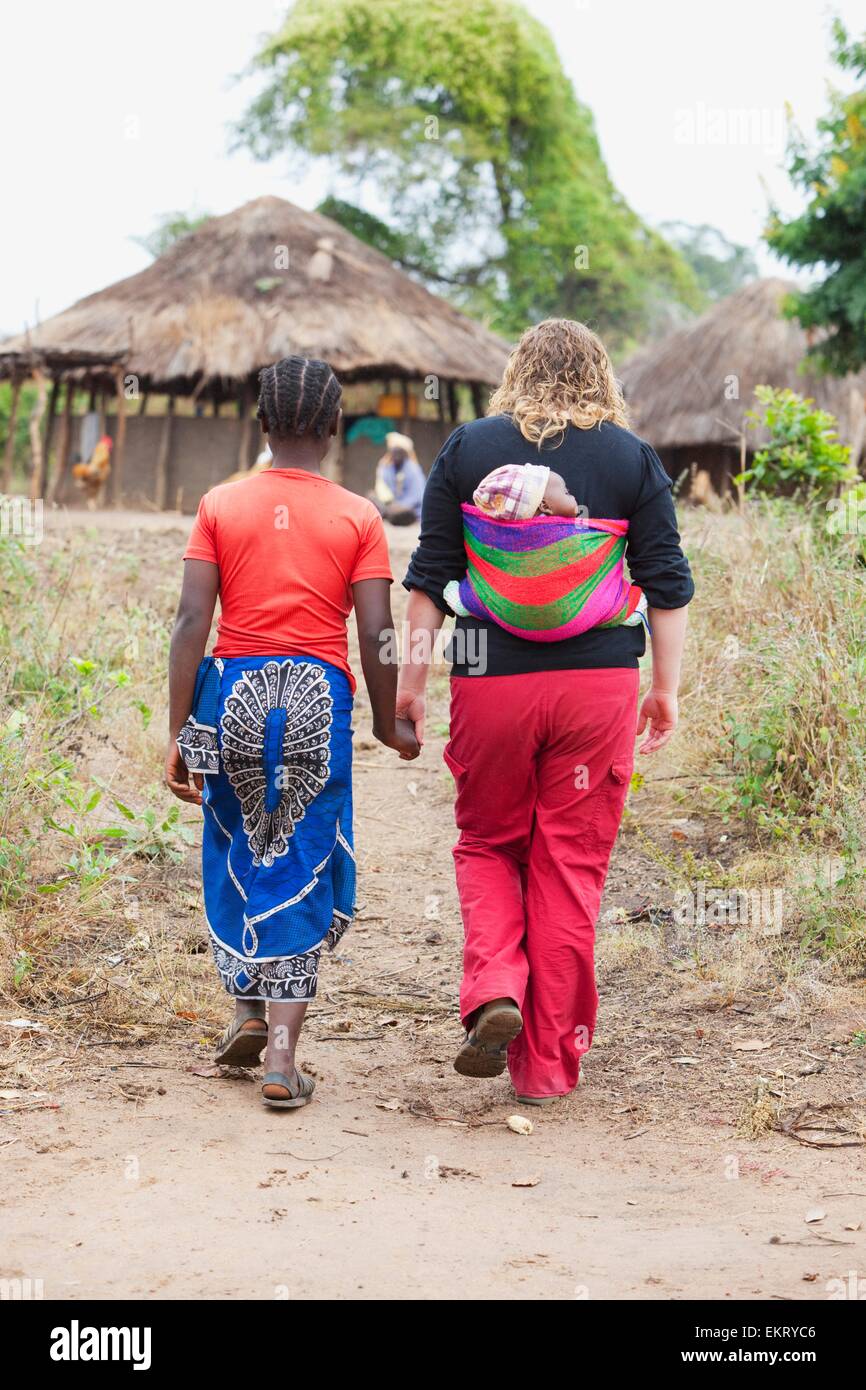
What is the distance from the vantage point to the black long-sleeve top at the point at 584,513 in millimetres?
3150

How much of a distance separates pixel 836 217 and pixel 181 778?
10.2m

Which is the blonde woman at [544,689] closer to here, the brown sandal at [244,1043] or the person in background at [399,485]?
the brown sandal at [244,1043]

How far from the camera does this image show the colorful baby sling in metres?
3.09

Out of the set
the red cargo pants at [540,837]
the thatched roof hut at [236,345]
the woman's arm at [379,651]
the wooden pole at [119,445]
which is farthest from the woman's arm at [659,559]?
the wooden pole at [119,445]

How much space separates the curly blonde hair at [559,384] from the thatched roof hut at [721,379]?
Result: 1761 centimetres

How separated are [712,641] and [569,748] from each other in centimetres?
298

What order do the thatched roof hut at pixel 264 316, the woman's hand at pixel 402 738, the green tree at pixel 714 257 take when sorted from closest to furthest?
the woman's hand at pixel 402 738 < the thatched roof hut at pixel 264 316 < the green tree at pixel 714 257

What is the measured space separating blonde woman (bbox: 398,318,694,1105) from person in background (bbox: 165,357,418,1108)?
0.67 ft

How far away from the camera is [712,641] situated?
6.01 meters

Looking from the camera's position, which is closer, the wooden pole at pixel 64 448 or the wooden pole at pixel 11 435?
the wooden pole at pixel 11 435

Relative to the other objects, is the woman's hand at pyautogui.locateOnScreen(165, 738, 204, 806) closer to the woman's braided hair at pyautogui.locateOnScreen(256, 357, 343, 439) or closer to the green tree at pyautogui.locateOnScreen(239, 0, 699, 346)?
the woman's braided hair at pyautogui.locateOnScreen(256, 357, 343, 439)

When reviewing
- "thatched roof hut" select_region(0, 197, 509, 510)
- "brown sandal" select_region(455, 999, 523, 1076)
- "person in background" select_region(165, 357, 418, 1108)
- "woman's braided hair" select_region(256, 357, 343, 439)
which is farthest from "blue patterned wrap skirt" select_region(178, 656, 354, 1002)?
"thatched roof hut" select_region(0, 197, 509, 510)
